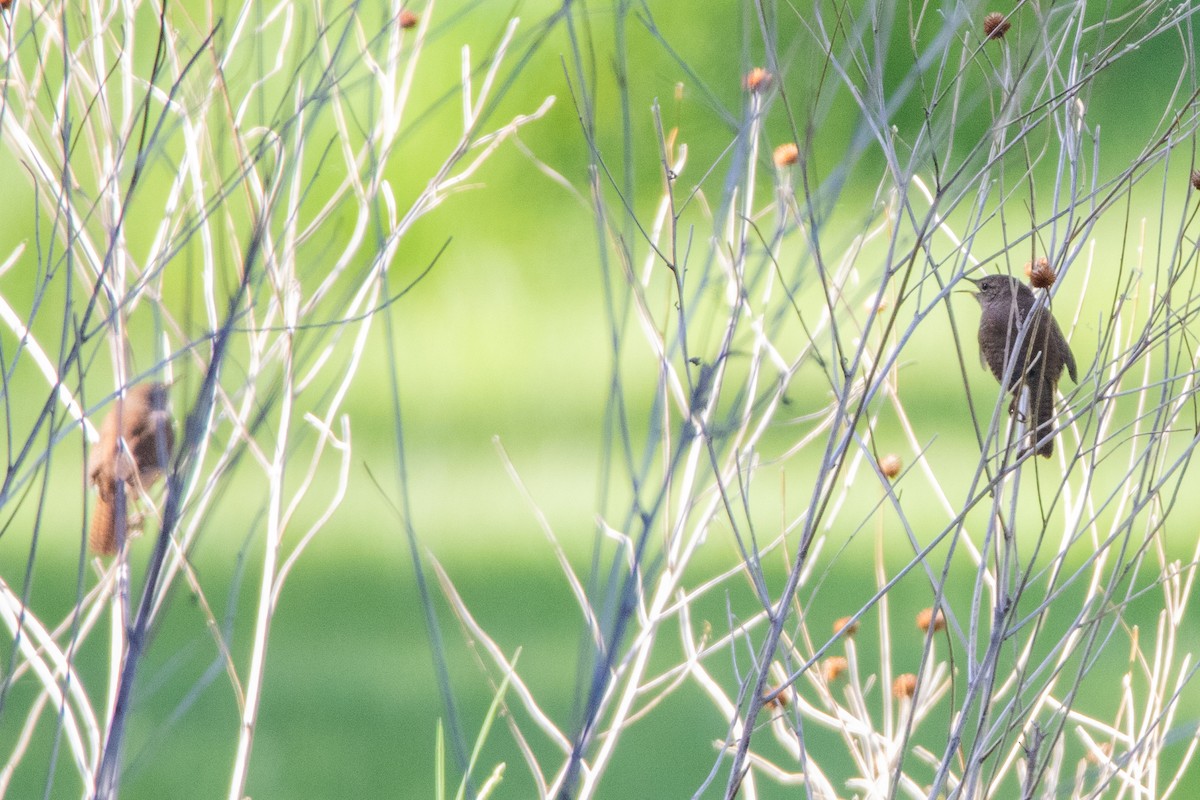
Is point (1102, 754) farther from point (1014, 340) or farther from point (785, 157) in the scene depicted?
point (785, 157)

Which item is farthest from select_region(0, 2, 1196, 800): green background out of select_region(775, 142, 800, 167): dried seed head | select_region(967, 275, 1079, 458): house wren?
select_region(775, 142, 800, 167): dried seed head

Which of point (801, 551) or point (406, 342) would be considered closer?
point (801, 551)

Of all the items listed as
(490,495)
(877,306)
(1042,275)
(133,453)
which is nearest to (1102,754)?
(1042,275)

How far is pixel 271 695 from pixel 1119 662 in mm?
1667

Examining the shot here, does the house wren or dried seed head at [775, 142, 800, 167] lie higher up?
dried seed head at [775, 142, 800, 167]

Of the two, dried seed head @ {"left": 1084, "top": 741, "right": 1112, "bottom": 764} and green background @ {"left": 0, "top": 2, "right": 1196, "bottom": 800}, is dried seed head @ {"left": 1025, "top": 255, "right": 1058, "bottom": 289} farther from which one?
green background @ {"left": 0, "top": 2, "right": 1196, "bottom": 800}

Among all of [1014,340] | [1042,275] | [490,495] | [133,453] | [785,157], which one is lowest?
[490,495]

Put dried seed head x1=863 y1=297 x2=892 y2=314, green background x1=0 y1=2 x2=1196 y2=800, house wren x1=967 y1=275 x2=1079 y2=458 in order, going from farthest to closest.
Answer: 1. green background x1=0 y1=2 x2=1196 y2=800
2. house wren x1=967 y1=275 x2=1079 y2=458
3. dried seed head x1=863 y1=297 x2=892 y2=314

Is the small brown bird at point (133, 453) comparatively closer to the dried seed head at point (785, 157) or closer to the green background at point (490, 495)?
the green background at point (490, 495)

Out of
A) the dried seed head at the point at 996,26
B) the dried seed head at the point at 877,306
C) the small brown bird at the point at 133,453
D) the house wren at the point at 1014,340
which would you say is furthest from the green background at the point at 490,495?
the dried seed head at the point at 996,26

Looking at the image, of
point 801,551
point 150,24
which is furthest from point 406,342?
point 801,551

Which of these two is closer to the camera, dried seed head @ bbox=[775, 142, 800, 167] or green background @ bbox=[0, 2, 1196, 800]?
dried seed head @ bbox=[775, 142, 800, 167]

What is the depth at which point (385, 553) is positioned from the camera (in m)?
2.79

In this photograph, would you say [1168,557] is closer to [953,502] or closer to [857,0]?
[953,502]
